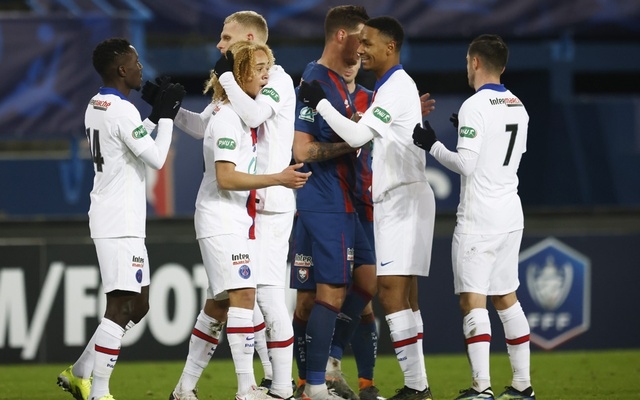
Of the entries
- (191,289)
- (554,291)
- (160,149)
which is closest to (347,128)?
(160,149)

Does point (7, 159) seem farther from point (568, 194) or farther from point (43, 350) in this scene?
point (568, 194)

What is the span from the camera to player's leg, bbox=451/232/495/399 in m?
6.93

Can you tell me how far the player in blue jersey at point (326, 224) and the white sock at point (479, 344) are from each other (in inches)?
31.5

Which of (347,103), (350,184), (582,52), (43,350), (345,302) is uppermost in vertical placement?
(582,52)

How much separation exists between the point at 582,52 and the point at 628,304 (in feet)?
14.7

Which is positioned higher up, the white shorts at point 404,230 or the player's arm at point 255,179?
the player's arm at point 255,179

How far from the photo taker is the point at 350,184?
24.4ft

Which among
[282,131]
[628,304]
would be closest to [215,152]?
[282,131]

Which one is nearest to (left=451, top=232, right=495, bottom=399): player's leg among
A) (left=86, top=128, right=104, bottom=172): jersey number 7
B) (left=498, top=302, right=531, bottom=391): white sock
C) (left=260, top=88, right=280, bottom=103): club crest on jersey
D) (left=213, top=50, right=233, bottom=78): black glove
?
(left=498, top=302, right=531, bottom=391): white sock

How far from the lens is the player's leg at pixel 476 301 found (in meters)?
6.93

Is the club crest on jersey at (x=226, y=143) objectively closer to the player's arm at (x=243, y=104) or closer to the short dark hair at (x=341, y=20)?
the player's arm at (x=243, y=104)

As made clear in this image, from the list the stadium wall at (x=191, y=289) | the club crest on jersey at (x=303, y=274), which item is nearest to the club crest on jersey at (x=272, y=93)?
the club crest on jersey at (x=303, y=274)

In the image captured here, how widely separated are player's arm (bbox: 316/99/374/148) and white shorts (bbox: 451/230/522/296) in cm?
83

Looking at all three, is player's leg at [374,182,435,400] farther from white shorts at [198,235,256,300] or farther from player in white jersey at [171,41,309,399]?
white shorts at [198,235,256,300]
